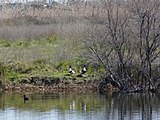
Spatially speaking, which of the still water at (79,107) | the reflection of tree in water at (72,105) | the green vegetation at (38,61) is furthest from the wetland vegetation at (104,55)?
the reflection of tree in water at (72,105)

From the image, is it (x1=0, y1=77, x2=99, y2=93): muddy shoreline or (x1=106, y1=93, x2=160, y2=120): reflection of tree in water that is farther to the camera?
(x1=0, y1=77, x2=99, y2=93): muddy shoreline

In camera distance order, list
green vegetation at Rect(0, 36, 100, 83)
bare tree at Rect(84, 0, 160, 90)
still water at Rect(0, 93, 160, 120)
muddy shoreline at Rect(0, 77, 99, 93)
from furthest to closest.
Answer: green vegetation at Rect(0, 36, 100, 83), muddy shoreline at Rect(0, 77, 99, 93), bare tree at Rect(84, 0, 160, 90), still water at Rect(0, 93, 160, 120)

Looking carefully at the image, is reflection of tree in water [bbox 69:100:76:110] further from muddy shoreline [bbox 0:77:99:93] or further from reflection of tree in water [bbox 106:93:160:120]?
muddy shoreline [bbox 0:77:99:93]

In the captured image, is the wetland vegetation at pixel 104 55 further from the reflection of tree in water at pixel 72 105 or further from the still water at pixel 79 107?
the reflection of tree in water at pixel 72 105

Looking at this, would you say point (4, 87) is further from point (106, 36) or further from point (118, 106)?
point (118, 106)

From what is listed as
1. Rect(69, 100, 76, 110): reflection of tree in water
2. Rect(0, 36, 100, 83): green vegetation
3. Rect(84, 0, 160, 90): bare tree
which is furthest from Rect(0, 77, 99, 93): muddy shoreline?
Rect(69, 100, 76, 110): reflection of tree in water

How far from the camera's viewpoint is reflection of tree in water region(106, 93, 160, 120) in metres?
25.0

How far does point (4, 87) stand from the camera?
111 ft

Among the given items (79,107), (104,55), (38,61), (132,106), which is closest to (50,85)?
(38,61)

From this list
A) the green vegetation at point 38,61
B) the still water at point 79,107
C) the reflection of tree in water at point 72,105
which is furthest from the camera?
the green vegetation at point 38,61

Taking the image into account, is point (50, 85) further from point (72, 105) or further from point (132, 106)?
point (132, 106)

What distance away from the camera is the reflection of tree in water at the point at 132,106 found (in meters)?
25.0

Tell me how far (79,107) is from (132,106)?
7.49ft

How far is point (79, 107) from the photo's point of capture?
27.9 m
